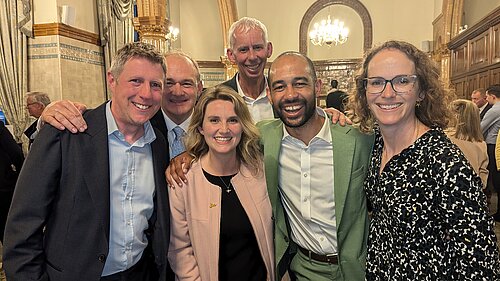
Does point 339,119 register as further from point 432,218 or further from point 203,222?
point 203,222

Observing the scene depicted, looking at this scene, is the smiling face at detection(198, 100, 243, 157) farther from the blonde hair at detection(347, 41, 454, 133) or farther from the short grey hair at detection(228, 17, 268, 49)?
the short grey hair at detection(228, 17, 268, 49)

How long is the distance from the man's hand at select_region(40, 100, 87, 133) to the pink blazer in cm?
59

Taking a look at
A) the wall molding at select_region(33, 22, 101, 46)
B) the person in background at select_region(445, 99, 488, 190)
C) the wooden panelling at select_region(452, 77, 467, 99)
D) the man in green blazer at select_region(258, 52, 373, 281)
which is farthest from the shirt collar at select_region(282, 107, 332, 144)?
the wooden panelling at select_region(452, 77, 467, 99)

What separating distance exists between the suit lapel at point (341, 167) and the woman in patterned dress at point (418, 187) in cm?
14

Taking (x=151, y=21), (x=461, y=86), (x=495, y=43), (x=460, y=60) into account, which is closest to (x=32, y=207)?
(x=151, y=21)

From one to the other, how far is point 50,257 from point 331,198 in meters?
1.37

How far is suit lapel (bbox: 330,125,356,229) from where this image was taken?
2.06m

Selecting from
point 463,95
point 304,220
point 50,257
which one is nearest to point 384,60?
point 304,220

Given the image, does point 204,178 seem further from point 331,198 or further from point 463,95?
point 463,95

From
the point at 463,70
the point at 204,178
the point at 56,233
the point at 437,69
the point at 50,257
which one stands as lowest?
the point at 50,257

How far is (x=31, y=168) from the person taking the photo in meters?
1.73

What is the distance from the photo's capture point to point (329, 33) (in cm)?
1384

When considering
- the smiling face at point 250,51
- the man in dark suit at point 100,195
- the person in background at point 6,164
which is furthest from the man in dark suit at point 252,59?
the person in background at point 6,164

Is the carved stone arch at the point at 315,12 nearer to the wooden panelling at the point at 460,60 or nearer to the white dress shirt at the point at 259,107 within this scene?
the wooden panelling at the point at 460,60
